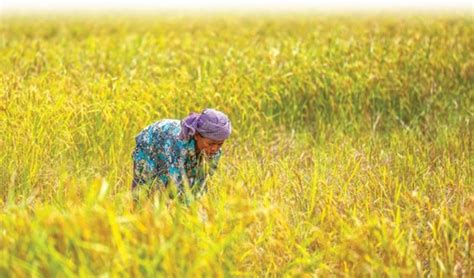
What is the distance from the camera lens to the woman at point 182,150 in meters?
3.75

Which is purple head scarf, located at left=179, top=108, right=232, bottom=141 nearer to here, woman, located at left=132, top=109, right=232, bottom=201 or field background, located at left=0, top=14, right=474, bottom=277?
woman, located at left=132, top=109, right=232, bottom=201

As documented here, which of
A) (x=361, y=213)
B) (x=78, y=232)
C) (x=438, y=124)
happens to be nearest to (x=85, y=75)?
(x=438, y=124)

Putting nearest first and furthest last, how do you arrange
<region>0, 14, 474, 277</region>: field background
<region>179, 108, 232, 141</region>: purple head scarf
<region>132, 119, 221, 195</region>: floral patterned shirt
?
<region>0, 14, 474, 277</region>: field background, <region>179, 108, 232, 141</region>: purple head scarf, <region>132, 119, 221, 195</region>: floral patterned shirt

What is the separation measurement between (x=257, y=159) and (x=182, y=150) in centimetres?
144

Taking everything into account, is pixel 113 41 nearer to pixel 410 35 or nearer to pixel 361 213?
pixel 410 35

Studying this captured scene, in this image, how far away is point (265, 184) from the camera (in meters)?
3.75

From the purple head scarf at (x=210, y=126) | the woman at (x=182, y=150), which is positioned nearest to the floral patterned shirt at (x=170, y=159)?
the woman at (x=182, y=150)

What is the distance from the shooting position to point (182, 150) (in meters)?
3.87

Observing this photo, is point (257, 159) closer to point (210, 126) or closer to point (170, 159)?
point (170, 159)

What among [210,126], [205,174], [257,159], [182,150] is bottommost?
[257,159]

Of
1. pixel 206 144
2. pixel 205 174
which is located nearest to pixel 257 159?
pixel 205 174

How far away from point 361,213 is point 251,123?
215 cm

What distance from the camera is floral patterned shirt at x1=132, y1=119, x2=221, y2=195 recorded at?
387 centimetres

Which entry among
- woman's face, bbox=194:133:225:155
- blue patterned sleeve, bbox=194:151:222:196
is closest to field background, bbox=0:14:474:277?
blue patterned sleeve, bbox=194:151:222:196
